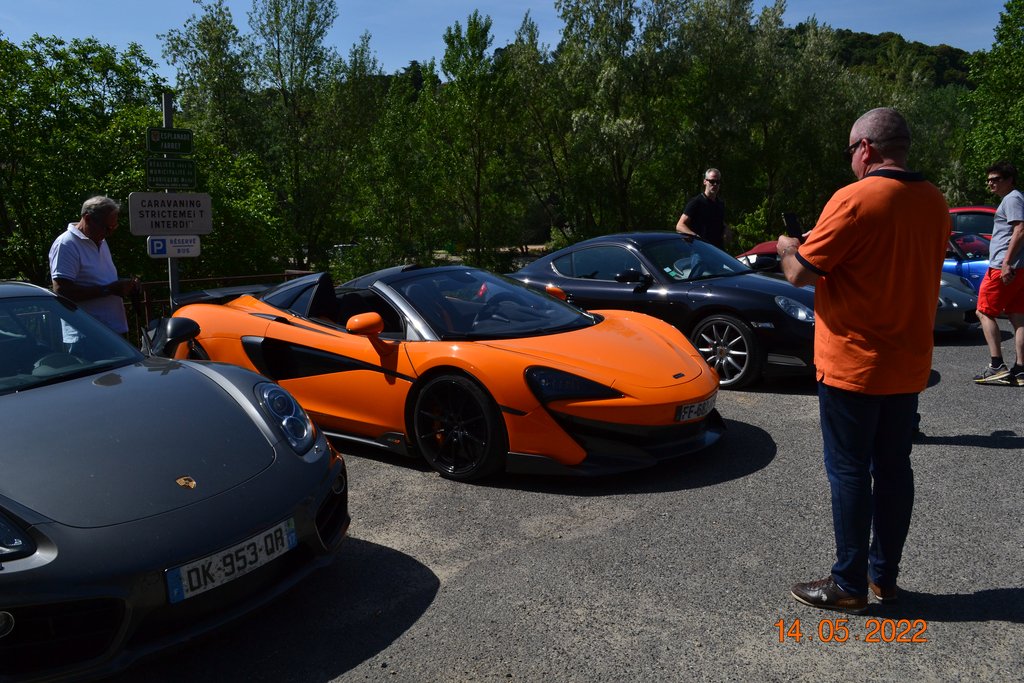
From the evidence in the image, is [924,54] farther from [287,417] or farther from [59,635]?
[59,635]

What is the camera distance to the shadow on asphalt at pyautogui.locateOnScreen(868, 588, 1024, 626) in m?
3.12

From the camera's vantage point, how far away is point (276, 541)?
120 inches

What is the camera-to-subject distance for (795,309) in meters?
6.80

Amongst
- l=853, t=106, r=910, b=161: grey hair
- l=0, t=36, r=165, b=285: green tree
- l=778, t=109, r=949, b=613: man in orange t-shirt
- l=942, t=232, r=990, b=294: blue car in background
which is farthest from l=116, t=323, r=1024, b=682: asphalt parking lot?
l=0, t=36, r=165, b=285: green tree

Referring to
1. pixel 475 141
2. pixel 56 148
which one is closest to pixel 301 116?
pixel 475 141

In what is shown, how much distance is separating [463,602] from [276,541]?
2.65 ft

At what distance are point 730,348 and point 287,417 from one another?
4440mm

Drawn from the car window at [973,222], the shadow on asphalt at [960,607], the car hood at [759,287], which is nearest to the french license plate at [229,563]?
the shadow on asphalt at [960,607]

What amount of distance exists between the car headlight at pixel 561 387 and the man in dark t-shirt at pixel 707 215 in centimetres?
502

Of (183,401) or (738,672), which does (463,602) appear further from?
(183,401)

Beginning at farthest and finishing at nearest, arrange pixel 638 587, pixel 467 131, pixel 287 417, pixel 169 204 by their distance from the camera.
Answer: pixel 467 131 < pixel 169 204 < pixel 287 417 < pixel 638 587

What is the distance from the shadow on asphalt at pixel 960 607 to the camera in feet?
10.2

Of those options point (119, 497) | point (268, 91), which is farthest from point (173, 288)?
point (268, 91)

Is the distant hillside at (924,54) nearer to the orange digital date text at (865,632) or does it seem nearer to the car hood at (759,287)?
the car hood at (759,287)
